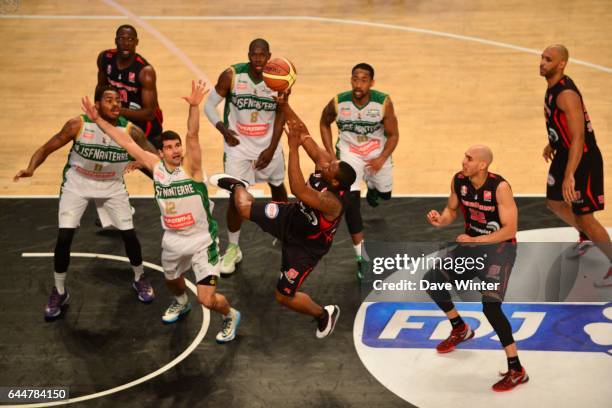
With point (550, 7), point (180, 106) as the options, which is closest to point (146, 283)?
point (180, 106)

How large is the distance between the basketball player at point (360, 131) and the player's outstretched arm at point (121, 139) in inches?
83.8

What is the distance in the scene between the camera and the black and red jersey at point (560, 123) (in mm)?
8453

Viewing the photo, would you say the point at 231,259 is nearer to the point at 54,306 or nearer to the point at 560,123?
the point at 54,306

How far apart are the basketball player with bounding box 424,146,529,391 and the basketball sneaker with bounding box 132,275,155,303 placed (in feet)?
9.86

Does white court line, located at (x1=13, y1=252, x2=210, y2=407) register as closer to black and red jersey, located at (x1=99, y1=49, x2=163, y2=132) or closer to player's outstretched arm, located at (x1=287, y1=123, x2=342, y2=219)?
black and red jersey, located at (x1=99, y1=49, x2=163, y2=132)

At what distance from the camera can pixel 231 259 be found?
9367mm

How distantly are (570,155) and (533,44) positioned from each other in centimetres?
727

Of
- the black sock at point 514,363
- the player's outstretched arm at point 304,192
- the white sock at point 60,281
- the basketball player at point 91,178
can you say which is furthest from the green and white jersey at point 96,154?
the black sock at point 514,363

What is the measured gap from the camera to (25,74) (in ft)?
47.8

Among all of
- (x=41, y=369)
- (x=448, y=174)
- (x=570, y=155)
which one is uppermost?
(x=570, y=155)

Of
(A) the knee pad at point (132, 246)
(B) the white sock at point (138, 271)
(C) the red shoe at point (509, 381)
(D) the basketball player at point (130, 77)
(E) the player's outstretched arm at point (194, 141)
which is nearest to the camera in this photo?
(C) the red shoe at point (509, 381)

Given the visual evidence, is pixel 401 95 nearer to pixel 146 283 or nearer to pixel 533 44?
pixel 533 44

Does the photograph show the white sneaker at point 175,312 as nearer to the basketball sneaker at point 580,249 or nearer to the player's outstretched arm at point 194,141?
the player's outstretched arm at point 194,141

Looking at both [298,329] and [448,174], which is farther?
[448,174]
